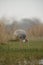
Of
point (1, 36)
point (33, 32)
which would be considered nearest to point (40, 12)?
point (33, 32)

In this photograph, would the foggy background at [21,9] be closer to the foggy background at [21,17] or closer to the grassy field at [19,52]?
the foggy background at [21,17]

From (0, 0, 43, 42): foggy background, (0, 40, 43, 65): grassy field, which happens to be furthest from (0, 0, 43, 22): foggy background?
(0, 40, 43, 65): grassy field

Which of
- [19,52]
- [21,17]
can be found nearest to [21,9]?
[21,17]

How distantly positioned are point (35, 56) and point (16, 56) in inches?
9.3

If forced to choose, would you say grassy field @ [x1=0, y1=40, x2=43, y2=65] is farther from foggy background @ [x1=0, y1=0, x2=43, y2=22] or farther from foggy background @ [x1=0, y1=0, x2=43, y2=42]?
foggy background @ [x1=0, y1=0, x2=43, y2=22]

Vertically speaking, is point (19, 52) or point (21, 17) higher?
point (21, 17)

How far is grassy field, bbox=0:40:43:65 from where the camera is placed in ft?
5.84

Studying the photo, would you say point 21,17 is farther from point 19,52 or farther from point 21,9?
point 19,52

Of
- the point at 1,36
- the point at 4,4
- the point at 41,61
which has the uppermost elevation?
the point at 4,4

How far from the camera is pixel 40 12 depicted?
186 cm

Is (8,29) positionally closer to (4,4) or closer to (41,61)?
(4,4)

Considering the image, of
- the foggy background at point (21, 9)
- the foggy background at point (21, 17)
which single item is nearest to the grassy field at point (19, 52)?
the foggy background at point (21, 17)

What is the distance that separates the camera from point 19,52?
181 centimetres

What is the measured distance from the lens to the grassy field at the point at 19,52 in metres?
1.78
